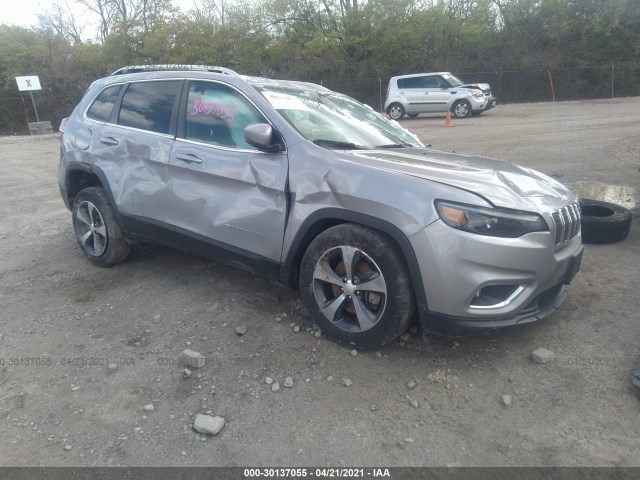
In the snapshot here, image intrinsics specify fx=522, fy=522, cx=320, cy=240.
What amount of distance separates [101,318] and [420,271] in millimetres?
2492

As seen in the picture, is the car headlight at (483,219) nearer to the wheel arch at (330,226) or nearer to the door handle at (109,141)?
the wheel arch at (330,226)

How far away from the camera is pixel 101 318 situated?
3.99 metres

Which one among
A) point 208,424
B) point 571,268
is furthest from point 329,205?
point 571,268

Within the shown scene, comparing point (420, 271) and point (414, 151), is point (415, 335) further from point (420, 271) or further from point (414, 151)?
point (414, 151)

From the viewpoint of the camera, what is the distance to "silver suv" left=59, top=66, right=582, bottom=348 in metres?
2.96

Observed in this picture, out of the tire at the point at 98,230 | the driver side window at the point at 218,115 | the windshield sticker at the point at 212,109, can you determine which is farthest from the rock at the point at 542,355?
the tire at the point at 98,230

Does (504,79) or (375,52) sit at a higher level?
(375,52)

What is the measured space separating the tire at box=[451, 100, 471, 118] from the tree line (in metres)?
7.98

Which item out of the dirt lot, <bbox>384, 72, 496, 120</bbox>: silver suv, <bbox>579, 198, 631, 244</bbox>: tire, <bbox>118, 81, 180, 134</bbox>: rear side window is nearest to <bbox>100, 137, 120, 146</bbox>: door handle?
<bbox>118, 81, 180, 134</bbox>: rear side window

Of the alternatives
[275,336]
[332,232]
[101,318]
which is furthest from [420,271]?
[101,318]

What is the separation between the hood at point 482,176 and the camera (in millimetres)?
3062

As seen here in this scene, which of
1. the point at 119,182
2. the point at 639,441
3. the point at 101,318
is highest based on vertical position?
the point at 119,182

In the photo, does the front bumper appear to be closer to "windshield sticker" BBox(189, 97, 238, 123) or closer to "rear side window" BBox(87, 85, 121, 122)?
"windshield sticker" BBox(189, 97, 238, 123)

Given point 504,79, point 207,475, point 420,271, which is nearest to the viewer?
point 207,475
